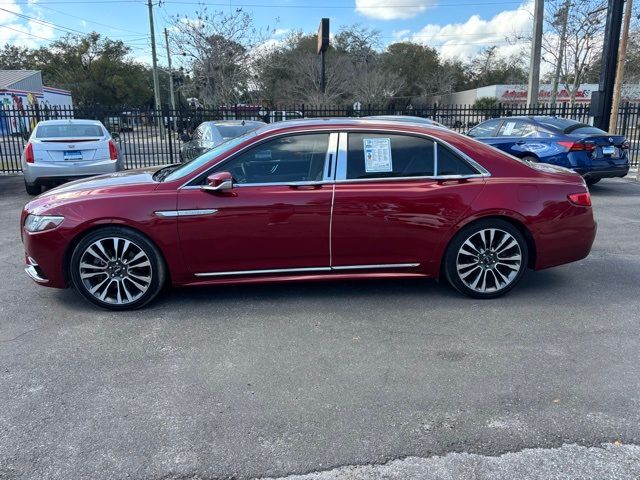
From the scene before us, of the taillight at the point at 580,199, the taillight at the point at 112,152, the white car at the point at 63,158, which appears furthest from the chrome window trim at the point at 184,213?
the taillight at the point at 112,152

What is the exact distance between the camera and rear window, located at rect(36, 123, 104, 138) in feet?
32.3

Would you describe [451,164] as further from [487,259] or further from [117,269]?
[117,269]

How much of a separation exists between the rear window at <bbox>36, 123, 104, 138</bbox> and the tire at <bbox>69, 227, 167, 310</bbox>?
6.55 meters

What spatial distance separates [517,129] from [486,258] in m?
6.85

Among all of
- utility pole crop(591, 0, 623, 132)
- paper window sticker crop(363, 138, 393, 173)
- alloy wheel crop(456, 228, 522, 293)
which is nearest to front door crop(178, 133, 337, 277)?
paper window sticker crop(363, 138, 393, 173)

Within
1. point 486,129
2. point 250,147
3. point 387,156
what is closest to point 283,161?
point 250,147

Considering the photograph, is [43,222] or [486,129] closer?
[43,222]

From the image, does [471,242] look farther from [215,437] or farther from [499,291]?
[215,437]

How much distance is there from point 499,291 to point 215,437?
294cm

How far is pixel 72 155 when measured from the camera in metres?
9.47

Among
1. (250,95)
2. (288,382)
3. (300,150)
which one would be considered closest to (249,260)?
(300,150)

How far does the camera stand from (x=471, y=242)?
455 cm

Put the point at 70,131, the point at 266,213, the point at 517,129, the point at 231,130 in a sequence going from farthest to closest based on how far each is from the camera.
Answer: the point at 231,130, the point at 517,129, the point at 70,131, the point at 266,213

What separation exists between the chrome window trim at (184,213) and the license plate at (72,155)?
6.26 metres
